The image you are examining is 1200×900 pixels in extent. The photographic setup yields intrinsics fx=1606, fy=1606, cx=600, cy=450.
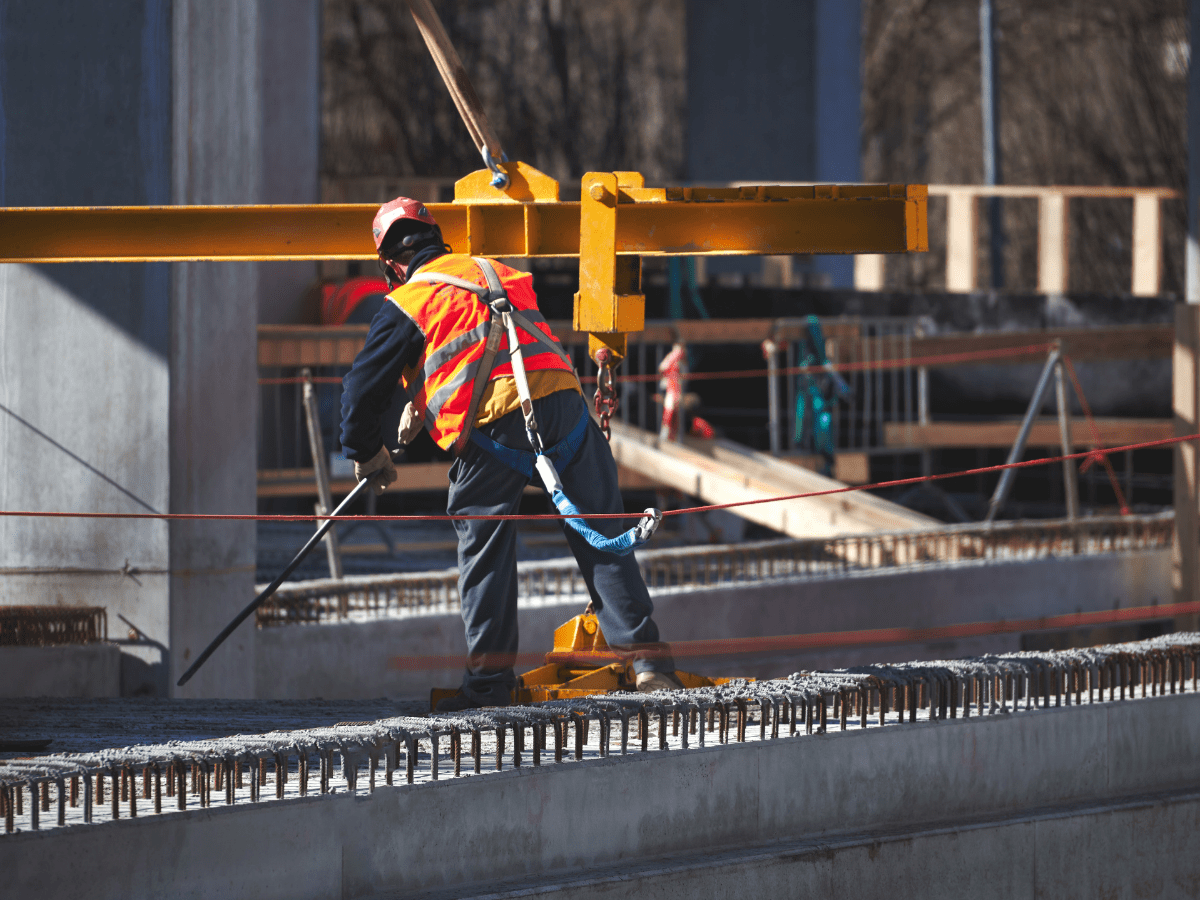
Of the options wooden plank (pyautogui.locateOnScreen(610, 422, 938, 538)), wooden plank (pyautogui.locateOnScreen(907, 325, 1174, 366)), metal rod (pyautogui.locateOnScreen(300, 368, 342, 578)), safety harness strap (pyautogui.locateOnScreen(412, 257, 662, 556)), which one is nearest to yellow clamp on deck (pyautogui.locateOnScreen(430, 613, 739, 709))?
safety harness strap (pyautogui.locateOnScreen(412, 257, 662, 556))

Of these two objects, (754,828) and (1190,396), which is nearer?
(754,828)

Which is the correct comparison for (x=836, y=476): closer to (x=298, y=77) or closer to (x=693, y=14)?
(x=298, y=77)

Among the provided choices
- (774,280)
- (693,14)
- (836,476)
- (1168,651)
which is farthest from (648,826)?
(693,14)

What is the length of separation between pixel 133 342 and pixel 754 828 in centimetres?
380

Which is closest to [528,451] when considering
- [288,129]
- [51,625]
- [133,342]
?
[133,342]

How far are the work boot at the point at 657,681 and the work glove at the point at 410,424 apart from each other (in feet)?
3.99

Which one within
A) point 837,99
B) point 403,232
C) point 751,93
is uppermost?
point 751,93

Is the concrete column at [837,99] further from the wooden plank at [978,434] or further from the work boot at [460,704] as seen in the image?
the work boot at [460,704]

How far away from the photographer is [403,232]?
19.2 feet

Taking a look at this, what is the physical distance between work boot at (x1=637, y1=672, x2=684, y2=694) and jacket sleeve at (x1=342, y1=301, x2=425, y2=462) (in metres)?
1.38

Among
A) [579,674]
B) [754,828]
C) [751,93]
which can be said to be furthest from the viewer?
[751,93]

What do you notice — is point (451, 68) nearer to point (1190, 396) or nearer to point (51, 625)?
point (51, 625)

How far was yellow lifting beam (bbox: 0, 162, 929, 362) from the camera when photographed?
590 centimetres

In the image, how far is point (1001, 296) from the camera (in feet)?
52.3
